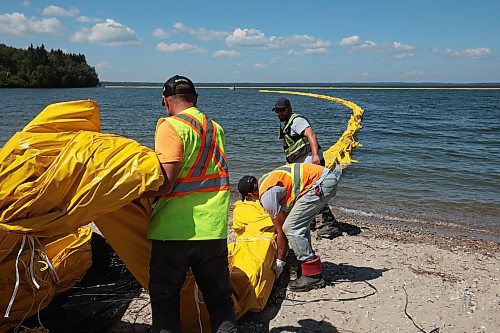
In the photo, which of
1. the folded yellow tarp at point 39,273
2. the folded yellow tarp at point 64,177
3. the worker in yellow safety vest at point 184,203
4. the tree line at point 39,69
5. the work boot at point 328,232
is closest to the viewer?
the folded yellow tarp at point 64,177

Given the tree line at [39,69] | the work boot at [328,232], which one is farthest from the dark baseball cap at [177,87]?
the tree line at [39,69]

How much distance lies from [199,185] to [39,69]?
334ft

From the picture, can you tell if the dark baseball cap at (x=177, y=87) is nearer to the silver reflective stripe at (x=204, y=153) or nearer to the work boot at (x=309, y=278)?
the silver reflective stripe at (x=204, y=153)

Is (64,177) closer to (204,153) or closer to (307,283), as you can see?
(204,153)

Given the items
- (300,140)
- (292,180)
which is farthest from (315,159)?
(292,180)

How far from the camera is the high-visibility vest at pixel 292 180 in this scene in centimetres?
500

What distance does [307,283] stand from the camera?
504 centimetres

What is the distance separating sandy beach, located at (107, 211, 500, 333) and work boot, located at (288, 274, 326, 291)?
75 millimetres

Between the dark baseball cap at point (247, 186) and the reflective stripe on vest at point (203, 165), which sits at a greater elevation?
the reflective stripe on vest at point (203, 165)

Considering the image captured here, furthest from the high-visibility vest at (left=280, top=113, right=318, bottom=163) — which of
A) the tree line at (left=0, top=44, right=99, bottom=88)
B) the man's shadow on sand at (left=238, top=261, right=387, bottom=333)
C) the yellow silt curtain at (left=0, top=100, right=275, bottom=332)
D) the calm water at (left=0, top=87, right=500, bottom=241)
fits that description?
the tree line at (left=0, top=44, right=99, bottom=88)

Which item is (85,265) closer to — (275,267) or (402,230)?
(275,267)

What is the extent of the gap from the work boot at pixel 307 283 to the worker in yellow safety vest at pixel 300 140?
1909mm

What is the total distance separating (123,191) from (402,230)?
6188mm

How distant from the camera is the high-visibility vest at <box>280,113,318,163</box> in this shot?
22.3 feet
